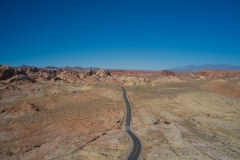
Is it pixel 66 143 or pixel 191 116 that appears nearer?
pixel 66 143

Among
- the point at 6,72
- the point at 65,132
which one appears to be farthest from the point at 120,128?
the point at 6,72

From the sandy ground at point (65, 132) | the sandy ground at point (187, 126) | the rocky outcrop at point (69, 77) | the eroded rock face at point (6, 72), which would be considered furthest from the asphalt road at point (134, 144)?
the eroded rock face at point (6, 72)

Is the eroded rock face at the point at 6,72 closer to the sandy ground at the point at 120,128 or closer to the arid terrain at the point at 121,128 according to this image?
the arid terrain at the point at 121,128

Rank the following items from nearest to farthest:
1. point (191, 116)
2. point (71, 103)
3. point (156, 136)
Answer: point (156, 136)
point (191, 116)
point (71, 103)

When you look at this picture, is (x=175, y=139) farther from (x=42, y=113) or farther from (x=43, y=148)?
(x=42, y=113)

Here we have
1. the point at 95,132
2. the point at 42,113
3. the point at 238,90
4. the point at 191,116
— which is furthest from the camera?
the point at 238,90

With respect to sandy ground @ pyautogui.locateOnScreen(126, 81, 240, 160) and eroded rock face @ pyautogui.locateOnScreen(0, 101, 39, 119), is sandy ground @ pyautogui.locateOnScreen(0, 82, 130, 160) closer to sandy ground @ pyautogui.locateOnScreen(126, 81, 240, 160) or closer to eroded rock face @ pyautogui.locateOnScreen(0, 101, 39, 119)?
eroded rock face @ pyautogui.locateOnScreen(0, 101, 39, 119)

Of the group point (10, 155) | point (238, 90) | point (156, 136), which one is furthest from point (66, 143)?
point (238, 90)

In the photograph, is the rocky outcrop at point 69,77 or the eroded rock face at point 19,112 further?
the rocky outcrop at point 69,77

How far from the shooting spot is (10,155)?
121ft

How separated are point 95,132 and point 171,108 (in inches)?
1071

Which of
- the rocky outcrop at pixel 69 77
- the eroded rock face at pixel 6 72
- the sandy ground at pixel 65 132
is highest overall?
the eroded rock face at pixel 6 72

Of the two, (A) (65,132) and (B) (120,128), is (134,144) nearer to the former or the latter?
(B) (120,128)

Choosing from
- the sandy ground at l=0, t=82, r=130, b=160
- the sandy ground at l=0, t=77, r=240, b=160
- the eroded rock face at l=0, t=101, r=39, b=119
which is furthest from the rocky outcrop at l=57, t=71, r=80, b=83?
the eroded rock face at l=0, t=101, r=39, b=119
